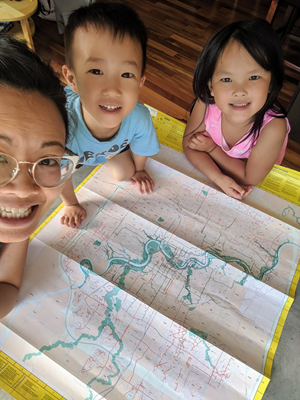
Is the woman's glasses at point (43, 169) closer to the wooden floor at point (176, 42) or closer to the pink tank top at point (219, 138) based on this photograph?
the pink tank top at point (219, 138)

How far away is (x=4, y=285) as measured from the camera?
726mm

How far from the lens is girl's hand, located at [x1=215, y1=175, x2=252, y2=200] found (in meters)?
0.99

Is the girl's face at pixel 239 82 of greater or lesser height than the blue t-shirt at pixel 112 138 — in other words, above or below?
Result: above

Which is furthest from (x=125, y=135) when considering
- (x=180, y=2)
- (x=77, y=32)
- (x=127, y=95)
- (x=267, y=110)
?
(x=180, y=2)

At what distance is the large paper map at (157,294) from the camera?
0.66 metres

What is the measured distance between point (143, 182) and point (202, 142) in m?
0.28

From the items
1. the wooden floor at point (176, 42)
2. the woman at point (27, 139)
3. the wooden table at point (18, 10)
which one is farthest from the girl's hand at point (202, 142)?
the wooden table at point (18, 10)

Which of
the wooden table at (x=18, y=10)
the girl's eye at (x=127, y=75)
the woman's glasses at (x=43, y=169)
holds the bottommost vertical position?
the wooden table at (x=18, y=10)

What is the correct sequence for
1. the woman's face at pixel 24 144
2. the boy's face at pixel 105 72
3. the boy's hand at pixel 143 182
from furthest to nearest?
1. the boy's hand at pixel 143 182
2. the boy's face at pixel 105 72
3. the woman's face at pixel 24 144

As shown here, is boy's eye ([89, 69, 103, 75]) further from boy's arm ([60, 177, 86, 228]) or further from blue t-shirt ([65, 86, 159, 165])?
boy's arm ([60, 177, 86, 228])

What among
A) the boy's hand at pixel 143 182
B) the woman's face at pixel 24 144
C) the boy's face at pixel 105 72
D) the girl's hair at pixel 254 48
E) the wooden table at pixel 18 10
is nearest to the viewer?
Answer: the woman's face at pixel 24 144

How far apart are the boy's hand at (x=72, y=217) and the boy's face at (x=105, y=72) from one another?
0.97 feet

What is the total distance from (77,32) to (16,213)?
46 centimetres

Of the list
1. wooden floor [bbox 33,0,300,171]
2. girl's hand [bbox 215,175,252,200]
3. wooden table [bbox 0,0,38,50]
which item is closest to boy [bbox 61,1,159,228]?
girl's hand [bbox 215,175,252,200]
